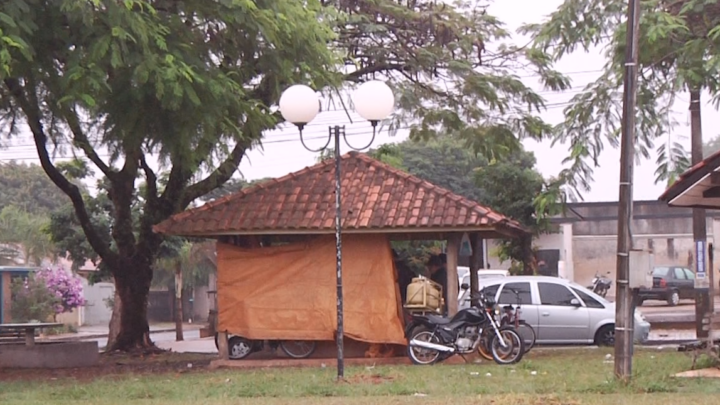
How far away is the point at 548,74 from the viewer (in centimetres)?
2266

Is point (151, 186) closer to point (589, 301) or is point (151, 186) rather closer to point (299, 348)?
point (299, 348)

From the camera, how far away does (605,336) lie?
20.6 metres

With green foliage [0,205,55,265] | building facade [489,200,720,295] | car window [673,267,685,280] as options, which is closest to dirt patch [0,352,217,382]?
car window [673,267,685,280]

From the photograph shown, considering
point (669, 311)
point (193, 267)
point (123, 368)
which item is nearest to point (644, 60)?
point (123, 368)

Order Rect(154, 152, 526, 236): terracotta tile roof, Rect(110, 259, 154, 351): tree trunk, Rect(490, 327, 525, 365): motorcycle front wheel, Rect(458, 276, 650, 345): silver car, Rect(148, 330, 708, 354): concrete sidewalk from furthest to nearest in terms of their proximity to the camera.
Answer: Rect(110, 259, 154, 351): tree trunk < Rect(148, 330, 708, 354): concrete sidewalk < Rect(458, 276, 650, 345): silver car < Rect(154, 152, 526, 236): terracotta tile roof < Rect(490, 327, 525, 365): motorcycle front wheel

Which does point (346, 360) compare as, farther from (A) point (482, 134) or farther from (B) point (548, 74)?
(B) point (548, 74)

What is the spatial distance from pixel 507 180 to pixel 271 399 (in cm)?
1726

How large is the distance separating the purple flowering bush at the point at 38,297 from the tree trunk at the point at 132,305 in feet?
59.9

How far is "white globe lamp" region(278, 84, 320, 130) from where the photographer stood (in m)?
14.0

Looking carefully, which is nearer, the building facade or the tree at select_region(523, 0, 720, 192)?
the tree at select_region(523, 0, 720, 192)

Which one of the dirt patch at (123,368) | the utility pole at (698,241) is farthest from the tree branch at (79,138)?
the utility pole at (698,241)

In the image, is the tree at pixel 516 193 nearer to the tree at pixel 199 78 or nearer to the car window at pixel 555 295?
the tree at pixel 199 78

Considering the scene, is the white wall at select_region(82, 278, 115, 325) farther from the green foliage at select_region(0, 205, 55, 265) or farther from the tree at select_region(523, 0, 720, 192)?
the tree at select_region(523, 0, 720, 192)

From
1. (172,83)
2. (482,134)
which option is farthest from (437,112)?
(172,83)
